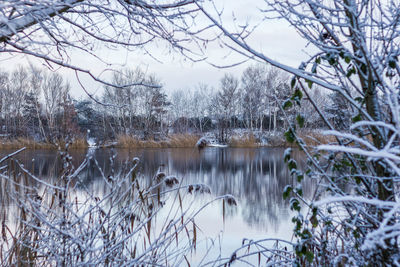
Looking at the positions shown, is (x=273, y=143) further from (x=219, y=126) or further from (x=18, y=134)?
(x=18, y=134)

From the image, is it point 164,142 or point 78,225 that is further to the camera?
point 164,142

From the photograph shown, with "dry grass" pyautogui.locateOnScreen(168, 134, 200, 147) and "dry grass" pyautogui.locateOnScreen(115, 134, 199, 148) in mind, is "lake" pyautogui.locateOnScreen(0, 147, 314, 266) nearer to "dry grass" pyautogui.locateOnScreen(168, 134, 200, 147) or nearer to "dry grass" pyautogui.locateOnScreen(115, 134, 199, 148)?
"dry grass" pyautogui.locateOnScreen(168, 134, 200, 147)

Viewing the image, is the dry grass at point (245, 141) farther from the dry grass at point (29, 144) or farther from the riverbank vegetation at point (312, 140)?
the riverbank vegetation at point (312, 140)

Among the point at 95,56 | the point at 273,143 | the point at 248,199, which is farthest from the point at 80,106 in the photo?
the point at 95,56

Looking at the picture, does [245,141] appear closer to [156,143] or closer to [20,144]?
[156,143]

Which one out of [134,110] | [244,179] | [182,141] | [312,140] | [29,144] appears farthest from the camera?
[134,110]

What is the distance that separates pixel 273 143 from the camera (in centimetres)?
2323

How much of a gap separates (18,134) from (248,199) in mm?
21682

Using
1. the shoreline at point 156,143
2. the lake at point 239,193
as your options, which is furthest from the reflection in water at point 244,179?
the shoreline at point 156,143

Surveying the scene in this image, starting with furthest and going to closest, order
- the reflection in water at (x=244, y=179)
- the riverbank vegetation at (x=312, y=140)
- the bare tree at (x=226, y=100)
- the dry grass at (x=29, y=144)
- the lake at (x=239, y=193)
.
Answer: the bare tree at (x=226, y=100) → the dry grass at (x=29, y=144) → the reflection in water at (x=244, y=179) → the lake at (x=239, y=193) → the riverbank vegetation at (x=312, y=140)

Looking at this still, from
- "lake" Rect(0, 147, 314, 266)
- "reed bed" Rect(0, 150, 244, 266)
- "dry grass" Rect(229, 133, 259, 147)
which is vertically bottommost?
"lake" Rect(0, 147, 314, 266)

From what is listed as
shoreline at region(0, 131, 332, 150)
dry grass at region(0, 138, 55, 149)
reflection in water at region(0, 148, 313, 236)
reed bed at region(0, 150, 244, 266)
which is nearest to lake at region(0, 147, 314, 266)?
reflection in water at region(0, 148, 313, 236)

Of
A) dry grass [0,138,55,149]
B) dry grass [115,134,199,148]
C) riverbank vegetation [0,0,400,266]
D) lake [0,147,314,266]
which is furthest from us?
dry grass [115,134,199,148]

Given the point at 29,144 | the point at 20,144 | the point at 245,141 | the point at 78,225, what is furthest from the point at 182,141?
the point at 78,225
